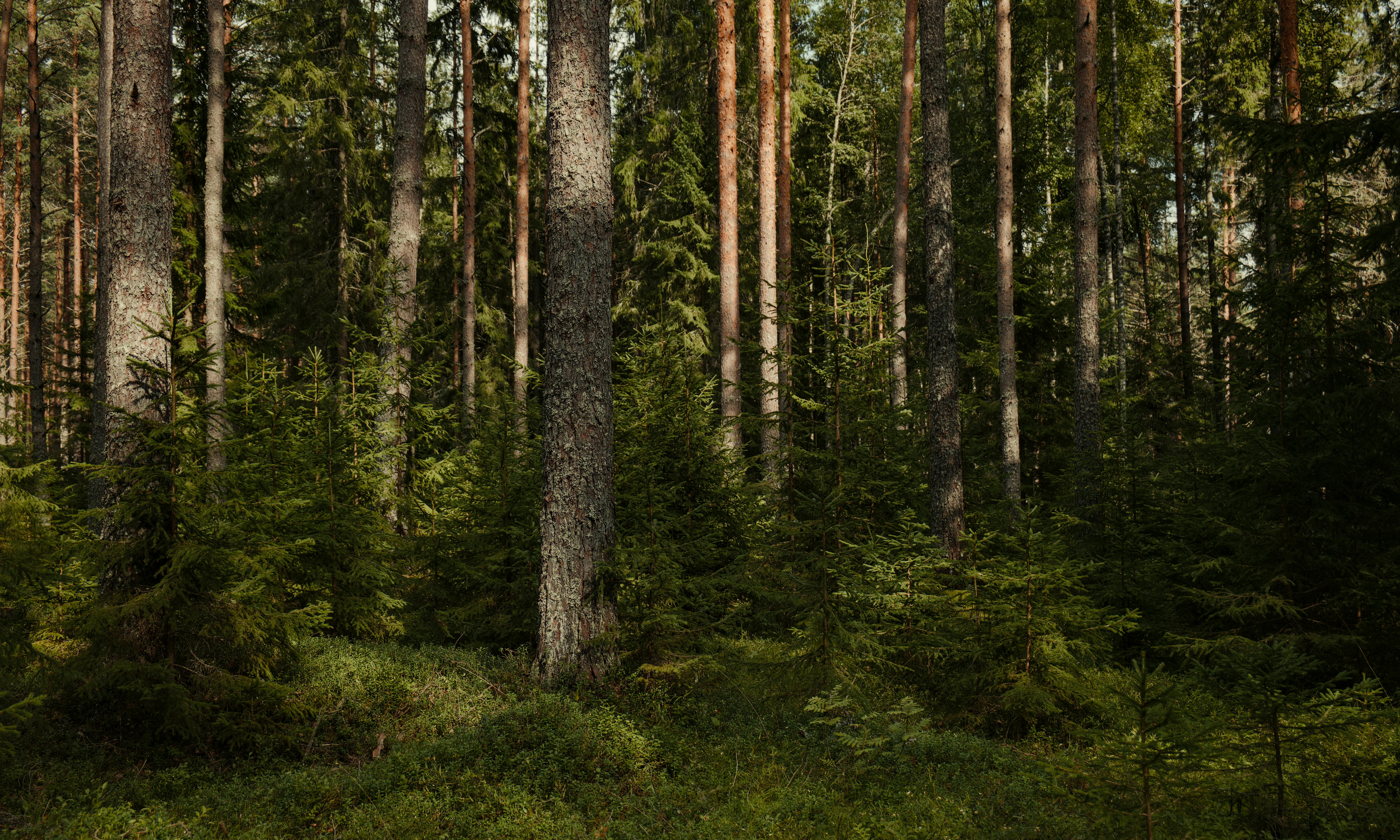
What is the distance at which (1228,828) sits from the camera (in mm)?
4535

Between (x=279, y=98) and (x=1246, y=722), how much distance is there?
72.5ft

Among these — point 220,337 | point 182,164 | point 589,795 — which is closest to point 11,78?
point 182,164

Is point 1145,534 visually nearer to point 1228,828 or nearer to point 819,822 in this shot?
point 1228,828

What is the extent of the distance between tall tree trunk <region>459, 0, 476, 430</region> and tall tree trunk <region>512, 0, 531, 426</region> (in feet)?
3.90

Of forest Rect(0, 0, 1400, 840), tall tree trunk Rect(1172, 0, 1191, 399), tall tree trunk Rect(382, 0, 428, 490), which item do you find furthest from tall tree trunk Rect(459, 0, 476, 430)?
tall tree trunk Rect(1172, 0, 1191, 399)

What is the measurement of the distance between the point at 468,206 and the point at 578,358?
14781mm

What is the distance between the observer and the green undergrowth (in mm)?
Answer: 4844

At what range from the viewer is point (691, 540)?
815 centimetres

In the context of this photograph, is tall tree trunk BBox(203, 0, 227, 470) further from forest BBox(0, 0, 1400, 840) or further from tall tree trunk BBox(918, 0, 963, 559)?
tall tree trunk BBox(918, 0, 963, 559)

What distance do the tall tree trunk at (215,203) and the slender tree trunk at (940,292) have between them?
36.8 ft

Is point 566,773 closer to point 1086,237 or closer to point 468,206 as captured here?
point 1086,237

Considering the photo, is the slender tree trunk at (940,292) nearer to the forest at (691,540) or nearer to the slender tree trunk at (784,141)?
the forest at (691,540)

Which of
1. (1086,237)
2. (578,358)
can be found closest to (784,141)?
(1086,237)

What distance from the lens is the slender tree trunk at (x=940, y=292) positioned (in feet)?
32.8
